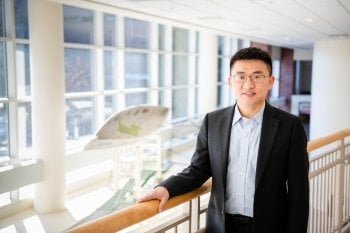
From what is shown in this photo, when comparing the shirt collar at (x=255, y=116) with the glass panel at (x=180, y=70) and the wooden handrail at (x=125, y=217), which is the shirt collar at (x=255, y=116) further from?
the glass panel at (x=180, y=70)

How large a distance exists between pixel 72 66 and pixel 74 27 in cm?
83

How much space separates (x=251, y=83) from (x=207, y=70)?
10.9 m

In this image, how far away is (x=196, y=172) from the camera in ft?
6.64

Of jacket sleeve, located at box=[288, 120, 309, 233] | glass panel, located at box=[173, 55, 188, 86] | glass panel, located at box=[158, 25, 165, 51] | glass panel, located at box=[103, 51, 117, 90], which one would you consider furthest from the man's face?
glass panel, located at box=[173, 55, 188, 86]

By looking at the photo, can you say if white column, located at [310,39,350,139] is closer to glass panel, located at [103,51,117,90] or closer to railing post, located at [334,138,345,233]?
glass panel, located at [103,51,117,90]

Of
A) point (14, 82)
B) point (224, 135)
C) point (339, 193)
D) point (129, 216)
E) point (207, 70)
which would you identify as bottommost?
point (339, 193)

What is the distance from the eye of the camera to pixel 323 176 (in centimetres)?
324

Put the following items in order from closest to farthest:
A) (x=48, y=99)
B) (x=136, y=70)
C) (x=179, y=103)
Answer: (x=48, y=99) → (x=136, y=70) → (x=179, y=103)

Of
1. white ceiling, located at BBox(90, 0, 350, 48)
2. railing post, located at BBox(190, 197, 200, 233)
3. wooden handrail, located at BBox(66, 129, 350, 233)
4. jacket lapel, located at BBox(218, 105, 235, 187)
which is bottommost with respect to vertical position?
railing post, located at BBox(190, 197, 200, 233)

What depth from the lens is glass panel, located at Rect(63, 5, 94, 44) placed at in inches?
338

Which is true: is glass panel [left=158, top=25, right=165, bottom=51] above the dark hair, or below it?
above

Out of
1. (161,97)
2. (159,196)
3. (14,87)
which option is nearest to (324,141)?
(159,196)

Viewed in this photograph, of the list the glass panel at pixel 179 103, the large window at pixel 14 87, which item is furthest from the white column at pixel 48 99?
the glass panel at pixel 179 103

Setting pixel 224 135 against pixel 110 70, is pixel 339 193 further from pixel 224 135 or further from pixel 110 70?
pixel 110 70
